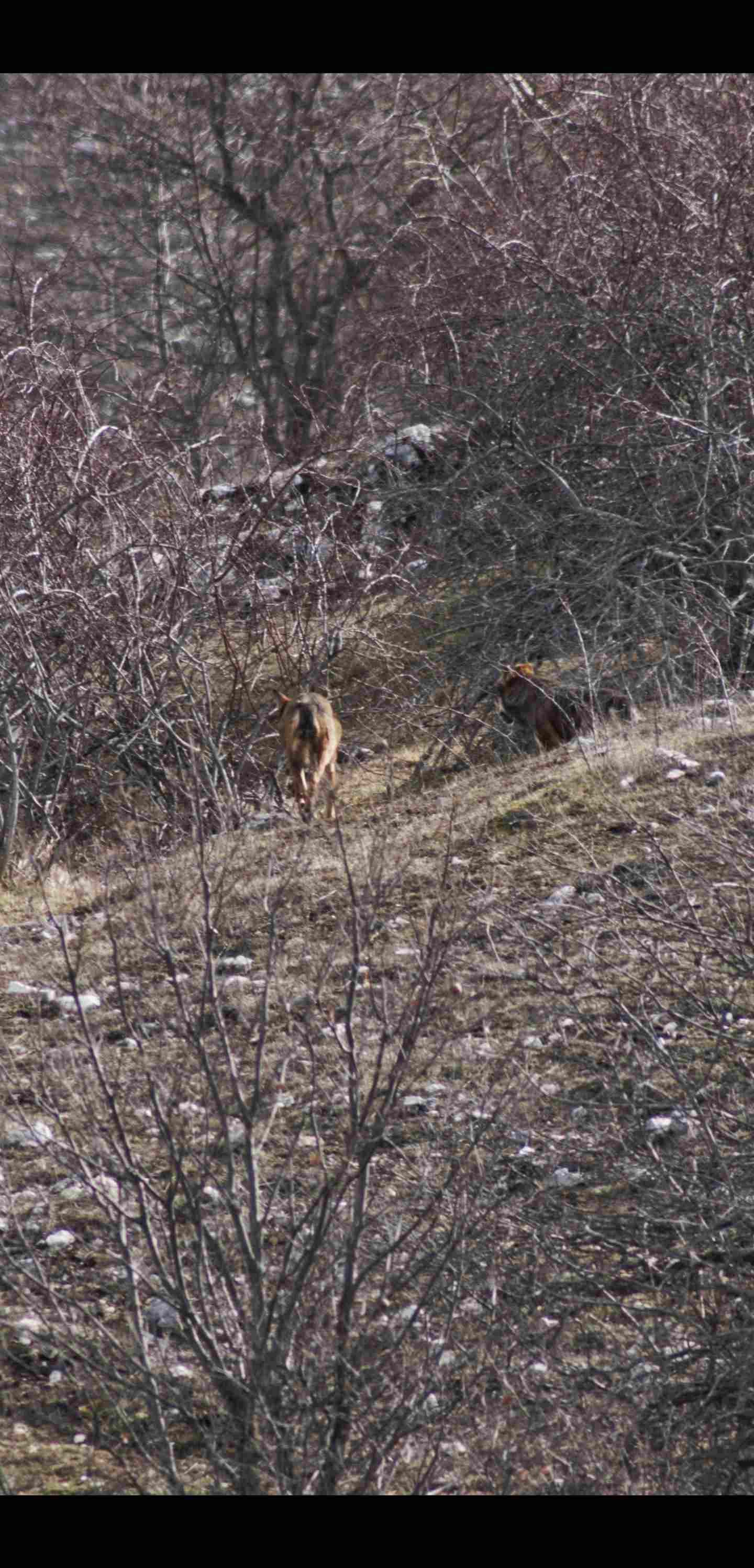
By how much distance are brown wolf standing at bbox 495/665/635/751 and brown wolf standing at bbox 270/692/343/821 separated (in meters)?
1.51

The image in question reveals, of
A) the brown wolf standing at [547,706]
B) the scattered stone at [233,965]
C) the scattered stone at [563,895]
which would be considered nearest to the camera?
the scattered stone at [233,965]

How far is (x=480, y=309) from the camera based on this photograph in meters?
12.5

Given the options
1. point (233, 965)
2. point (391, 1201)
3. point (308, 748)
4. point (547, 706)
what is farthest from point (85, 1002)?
point (547, 706)

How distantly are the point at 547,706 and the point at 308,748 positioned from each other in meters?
1.86

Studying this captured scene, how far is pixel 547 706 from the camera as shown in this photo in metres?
9.84

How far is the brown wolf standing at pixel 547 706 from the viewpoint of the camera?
9719mm

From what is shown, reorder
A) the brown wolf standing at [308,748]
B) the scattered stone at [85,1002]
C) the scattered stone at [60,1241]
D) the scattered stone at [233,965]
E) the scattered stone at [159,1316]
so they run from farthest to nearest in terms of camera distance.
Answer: the brown wolf standing at [308,748], the scattered stone at [233,965], the scattered stone at [85,1002], the scattered stone at [60,1241], the scattered stone at [159,1316]

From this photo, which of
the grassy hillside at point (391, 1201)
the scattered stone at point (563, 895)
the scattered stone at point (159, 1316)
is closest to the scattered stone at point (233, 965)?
the grassy hillside at point (391, 1201)

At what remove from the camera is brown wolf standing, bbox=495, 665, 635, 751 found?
383 inches

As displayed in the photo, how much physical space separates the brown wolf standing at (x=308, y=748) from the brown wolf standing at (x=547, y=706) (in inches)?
59.3

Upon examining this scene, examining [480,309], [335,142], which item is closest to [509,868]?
[480,309]

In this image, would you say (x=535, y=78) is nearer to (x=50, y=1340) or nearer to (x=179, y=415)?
(x=179, y=415)

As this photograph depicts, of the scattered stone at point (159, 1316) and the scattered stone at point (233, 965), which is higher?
the scattered stone at point (233, 965)

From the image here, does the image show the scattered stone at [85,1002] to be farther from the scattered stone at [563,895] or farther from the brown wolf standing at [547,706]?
the brown wolf standing at [547,706]
